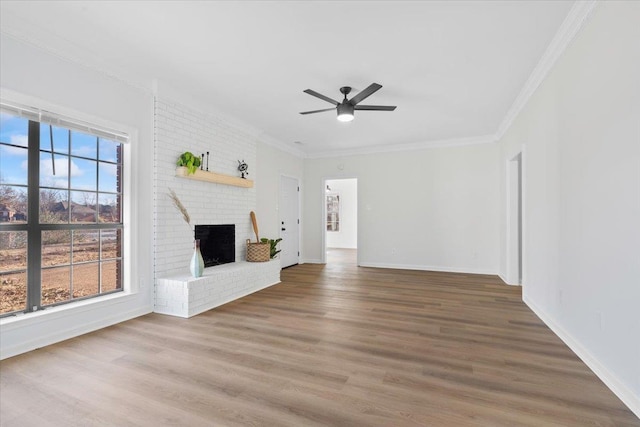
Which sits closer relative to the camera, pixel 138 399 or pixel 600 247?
pixel 138 399

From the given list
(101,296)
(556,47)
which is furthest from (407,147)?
(101,296)

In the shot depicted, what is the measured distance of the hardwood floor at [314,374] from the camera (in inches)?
68.6

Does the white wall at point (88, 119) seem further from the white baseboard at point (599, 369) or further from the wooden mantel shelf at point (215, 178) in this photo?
the white baseboard at point (599, 369)

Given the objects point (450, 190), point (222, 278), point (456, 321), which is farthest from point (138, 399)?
point (450, 190)

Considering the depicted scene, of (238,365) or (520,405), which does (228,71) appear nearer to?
(238,365)

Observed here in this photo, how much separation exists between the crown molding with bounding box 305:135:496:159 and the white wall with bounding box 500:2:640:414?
2.72 meters

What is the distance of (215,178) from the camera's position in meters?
4.34

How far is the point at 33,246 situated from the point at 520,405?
3940 mm

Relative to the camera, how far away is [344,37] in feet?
8.77

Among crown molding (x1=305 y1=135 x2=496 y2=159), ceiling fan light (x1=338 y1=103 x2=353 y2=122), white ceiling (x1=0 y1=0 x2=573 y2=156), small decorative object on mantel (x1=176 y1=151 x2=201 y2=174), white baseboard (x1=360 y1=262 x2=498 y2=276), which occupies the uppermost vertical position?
white ceiling (x1=0 y1=0 x2=573 y2=156)

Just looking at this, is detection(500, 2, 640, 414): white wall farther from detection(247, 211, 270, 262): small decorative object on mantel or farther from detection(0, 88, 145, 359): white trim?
detection(0, 88, 145, 359): white trim

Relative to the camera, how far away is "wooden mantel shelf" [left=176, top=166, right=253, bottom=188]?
12.7 ft

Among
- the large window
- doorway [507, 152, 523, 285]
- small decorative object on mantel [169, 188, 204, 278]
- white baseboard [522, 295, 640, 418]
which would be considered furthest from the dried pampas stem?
doorway [507, 152, 523, 285]

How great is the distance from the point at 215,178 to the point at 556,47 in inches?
161
